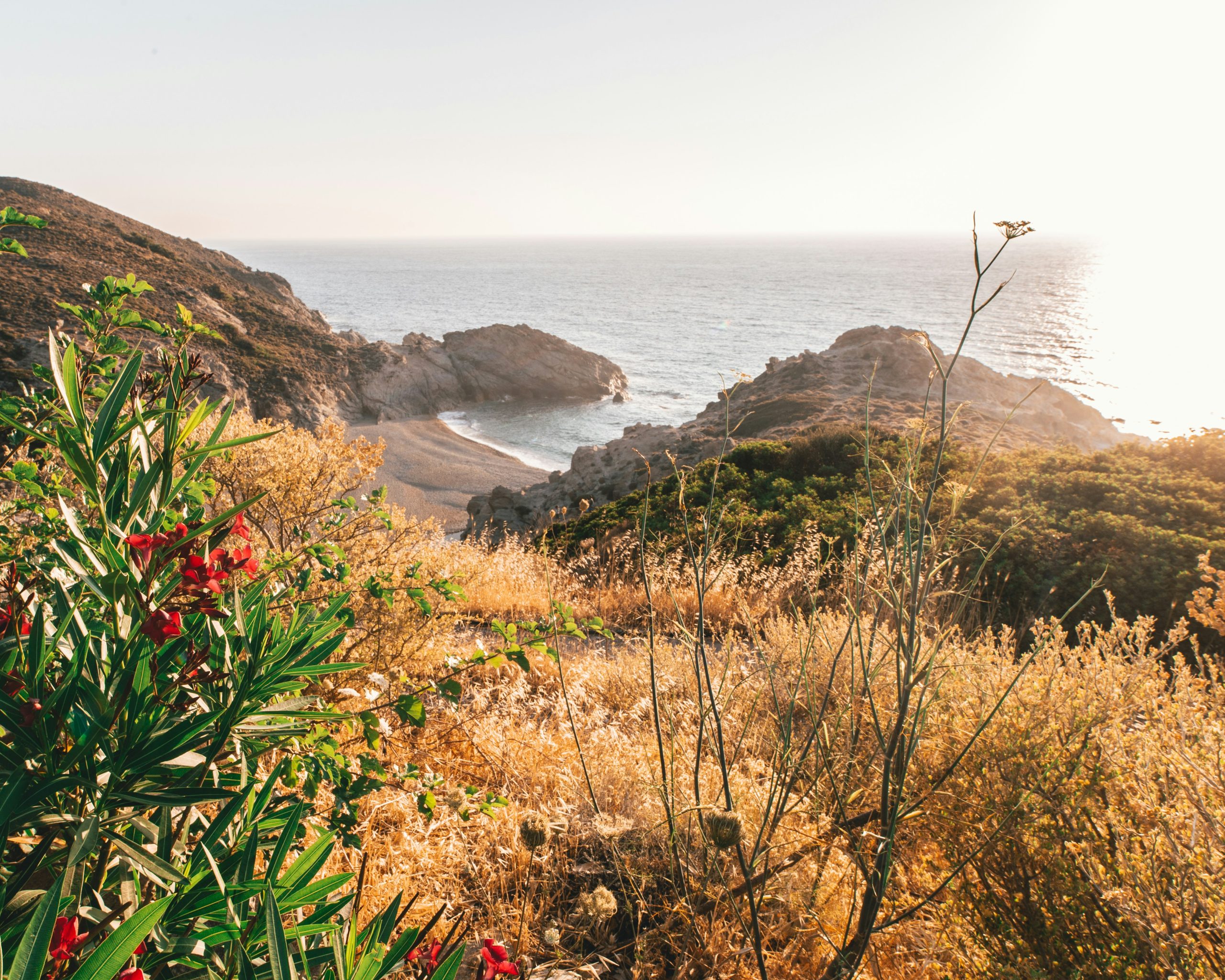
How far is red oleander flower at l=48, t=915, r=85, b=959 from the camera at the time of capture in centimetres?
79

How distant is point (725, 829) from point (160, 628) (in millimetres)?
1184

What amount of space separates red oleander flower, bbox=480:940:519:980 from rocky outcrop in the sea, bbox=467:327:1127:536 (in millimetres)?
9564

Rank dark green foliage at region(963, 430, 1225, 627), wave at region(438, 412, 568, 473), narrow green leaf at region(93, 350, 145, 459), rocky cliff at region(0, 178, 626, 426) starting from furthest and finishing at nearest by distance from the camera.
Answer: wave at region(438, 412, 568, 473) → rocky cliff at region(0, 178, 626, 426) → dark green foliage at region(963, 430, 1225, 627) → narrow green leaf at region(93, 350, 145, 459)

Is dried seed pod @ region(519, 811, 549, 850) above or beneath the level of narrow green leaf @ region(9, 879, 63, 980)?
beneath

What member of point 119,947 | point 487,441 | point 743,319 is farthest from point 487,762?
point 743,319

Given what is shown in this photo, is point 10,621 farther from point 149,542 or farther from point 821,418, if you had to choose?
point 821,418

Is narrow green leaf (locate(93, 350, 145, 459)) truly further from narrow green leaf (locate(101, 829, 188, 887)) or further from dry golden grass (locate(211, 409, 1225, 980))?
dry golden grass (locate(211, 409, 1225, 980))

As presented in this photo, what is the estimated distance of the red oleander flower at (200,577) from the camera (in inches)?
40.6

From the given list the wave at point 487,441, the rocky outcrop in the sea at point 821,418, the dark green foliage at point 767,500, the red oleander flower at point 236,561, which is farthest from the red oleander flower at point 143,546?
the wave at point 487,441

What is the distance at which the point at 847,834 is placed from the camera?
1874 mm

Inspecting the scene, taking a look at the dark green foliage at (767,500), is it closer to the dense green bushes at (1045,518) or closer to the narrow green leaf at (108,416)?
the dense green bushes at (1045,518)

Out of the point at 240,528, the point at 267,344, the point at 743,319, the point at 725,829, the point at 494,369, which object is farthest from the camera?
the point at 743,319

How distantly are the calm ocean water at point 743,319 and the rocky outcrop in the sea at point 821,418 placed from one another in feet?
15.5

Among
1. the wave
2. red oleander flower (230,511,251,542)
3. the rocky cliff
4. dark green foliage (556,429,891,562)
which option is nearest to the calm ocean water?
the wave
